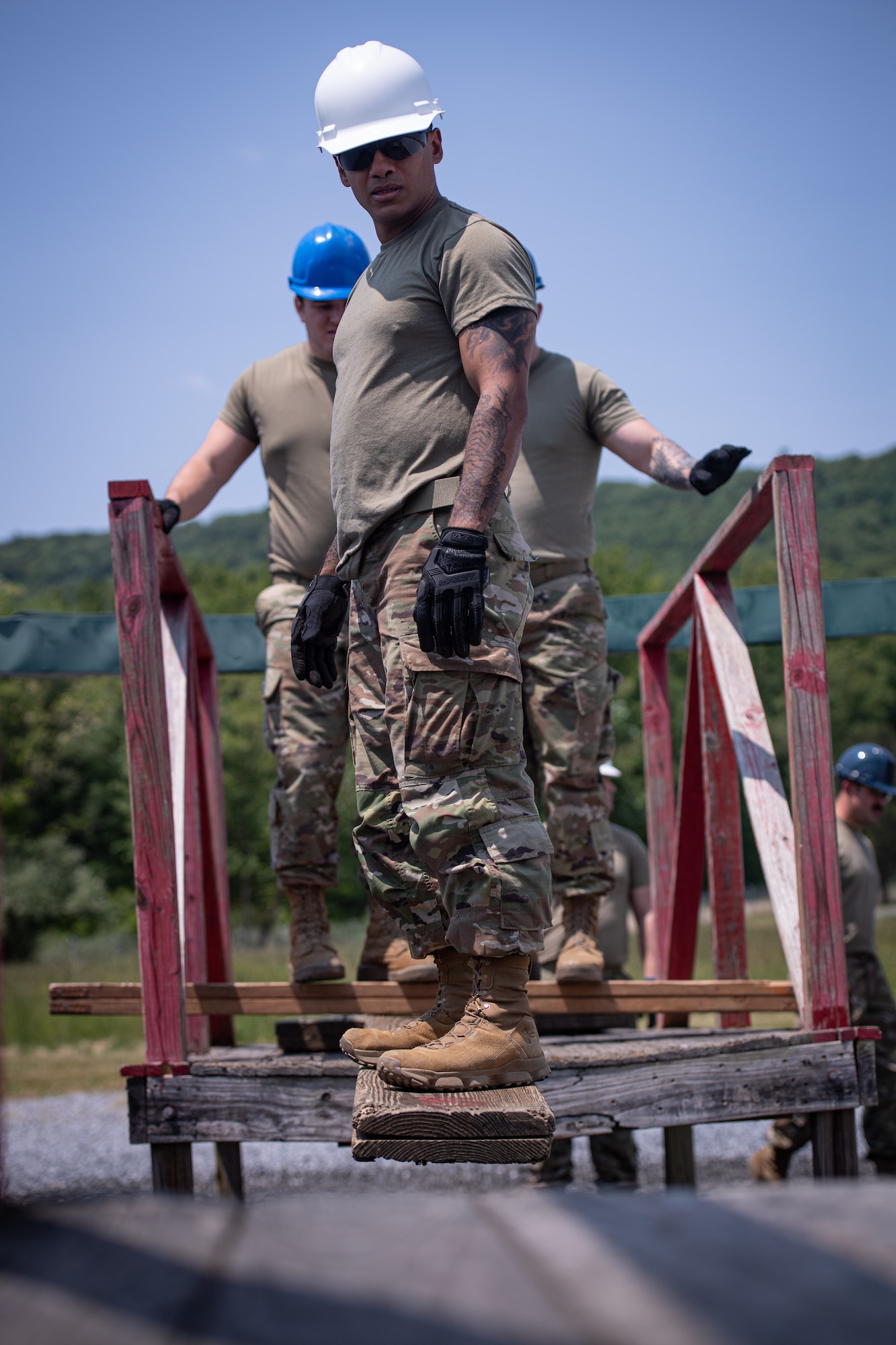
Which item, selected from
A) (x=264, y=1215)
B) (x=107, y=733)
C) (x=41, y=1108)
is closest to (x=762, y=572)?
(x=107, y=733)

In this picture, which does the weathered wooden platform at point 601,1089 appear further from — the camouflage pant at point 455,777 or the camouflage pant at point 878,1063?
the camouflage pant at point 878,1063

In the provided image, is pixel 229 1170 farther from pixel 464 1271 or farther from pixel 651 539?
pixel 651 539

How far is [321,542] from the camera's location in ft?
13.2

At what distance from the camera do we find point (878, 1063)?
5531 millimetres

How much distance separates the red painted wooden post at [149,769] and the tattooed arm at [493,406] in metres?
1.12

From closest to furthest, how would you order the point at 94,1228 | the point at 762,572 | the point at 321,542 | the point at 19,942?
the point at 94,1228 < the point at 321,542 < the point at 19,942 < the point at 762,572

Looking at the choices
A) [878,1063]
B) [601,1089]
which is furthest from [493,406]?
[878,1063]

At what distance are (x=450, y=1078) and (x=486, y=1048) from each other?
98 millimetres

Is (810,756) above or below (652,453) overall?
below

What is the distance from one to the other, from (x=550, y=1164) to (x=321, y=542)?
303 cm

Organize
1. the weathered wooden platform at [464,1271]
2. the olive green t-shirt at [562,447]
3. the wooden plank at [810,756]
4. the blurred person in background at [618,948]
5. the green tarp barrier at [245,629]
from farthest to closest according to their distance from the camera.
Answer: the green tarp barrier at [245,629] → the blurred person in background at [618,948] → the olive green t-shirt at [562,447] → the wooden plank at [810,756] → the weathered wooden platform at [464,1271]

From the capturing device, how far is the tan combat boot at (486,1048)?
2.28m

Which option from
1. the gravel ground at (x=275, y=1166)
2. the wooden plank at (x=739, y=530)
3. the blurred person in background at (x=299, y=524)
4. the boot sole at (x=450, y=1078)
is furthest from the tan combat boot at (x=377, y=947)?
the gravel ground at (x=275, y=1166)

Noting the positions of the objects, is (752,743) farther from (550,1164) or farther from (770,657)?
(770,657)
